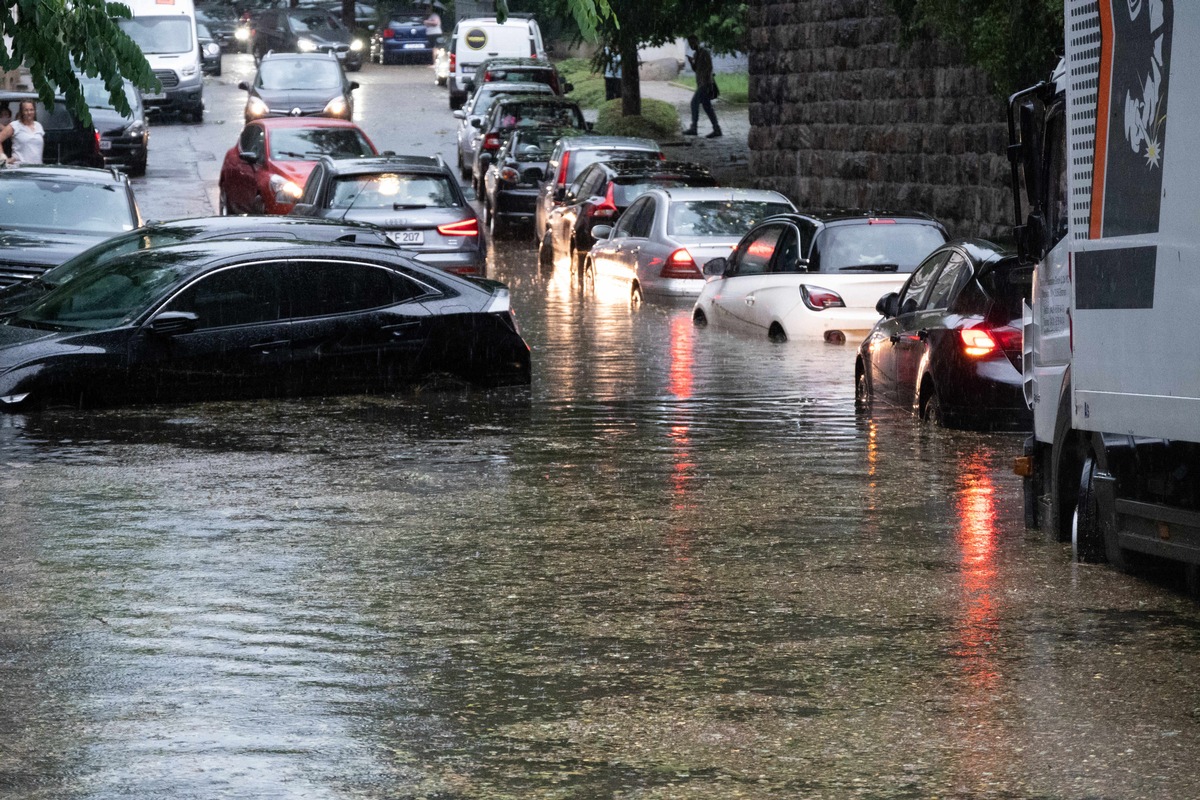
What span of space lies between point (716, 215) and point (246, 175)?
8850 mm

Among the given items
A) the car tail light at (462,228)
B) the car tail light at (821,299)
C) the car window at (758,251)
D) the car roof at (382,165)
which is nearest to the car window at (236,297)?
the car tail light at (821,299)

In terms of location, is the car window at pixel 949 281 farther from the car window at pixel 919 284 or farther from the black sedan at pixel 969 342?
the car window at pixel 919 284

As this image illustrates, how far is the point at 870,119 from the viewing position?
3212cm

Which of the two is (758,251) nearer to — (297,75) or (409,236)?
(409,236)

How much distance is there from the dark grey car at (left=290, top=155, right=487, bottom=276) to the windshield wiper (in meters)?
5.44

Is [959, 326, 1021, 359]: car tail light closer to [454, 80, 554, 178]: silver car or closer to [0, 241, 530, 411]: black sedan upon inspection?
[0, 241, 530, 411]: black sedan

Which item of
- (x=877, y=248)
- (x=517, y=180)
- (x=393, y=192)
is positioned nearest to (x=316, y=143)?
(x=517, y=180)

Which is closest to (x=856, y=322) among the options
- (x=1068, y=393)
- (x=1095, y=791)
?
(x=1068, y=393)

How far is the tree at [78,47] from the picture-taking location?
11.8 meters

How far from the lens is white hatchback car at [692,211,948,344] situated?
1753cm

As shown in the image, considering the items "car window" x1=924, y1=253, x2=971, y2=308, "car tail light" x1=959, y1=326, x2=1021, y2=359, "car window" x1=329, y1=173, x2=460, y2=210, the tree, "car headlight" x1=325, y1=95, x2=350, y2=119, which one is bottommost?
"car tail light" x1=959, y1=326, x2=1021, y2=359

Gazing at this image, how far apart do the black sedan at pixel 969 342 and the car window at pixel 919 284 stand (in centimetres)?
4

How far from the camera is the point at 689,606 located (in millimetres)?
8094

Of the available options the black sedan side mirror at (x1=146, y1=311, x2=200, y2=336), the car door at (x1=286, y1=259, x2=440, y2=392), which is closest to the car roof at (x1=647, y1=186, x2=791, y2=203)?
the car door at (x1=286, y1=259, x2=440, y2=392)
